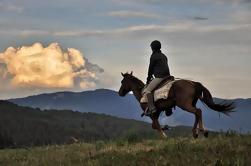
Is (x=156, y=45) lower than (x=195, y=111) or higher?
higher

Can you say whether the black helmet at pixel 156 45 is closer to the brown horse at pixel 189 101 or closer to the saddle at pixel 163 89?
the saddle at pixel 163 89

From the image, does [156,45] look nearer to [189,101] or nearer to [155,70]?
[155,70]

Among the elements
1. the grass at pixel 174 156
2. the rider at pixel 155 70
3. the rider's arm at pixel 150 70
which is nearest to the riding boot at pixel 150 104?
the rider at pixel 155 70

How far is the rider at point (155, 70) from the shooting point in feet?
71.1

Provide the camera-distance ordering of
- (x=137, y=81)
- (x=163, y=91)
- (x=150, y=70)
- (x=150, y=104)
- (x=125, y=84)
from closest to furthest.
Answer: (x=163, y=91) < (x=150, y=104) < (x=150, y=70) < (x=137, y=81) < (x=125, y=84)

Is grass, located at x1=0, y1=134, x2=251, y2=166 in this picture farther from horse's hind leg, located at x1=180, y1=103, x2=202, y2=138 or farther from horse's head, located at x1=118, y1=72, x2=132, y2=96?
horse's head, located at x1=118, y1=72, x2=132, y2=96

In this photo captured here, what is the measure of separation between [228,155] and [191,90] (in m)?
7.55

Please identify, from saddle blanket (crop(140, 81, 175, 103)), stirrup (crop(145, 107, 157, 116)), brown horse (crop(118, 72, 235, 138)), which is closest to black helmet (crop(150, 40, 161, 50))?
saddle blanket (crop(140, 81, 175, 103))

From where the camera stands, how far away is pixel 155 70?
21.9m

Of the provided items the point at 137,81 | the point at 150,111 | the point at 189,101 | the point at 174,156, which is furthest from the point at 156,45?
the point at 174,156

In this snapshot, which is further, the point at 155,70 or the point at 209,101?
the point at 155,70

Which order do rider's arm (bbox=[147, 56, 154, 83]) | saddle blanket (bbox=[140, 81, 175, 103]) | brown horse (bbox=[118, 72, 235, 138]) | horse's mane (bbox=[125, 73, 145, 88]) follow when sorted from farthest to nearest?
horse's mane (bbox=[125, 73, 145, 88]), rider's arm (bbox=[147, 56, 154, 83]), saddle blanket (bbox=[140, 81, 175, 103]), brown horse (bbox=[118, 72, 235, 138])

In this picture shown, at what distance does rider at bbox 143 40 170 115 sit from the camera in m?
21.7

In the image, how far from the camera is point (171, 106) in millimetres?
21156
